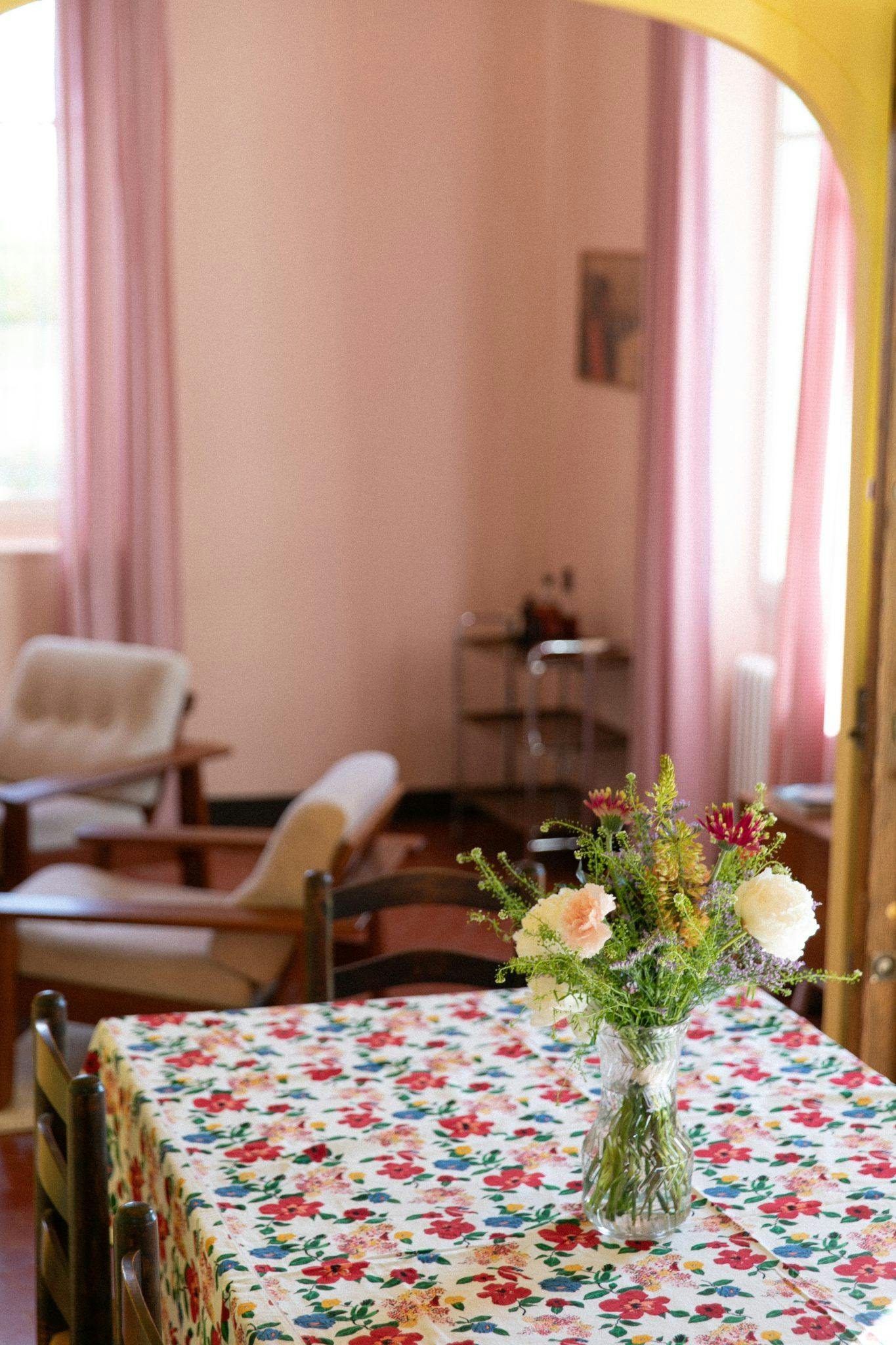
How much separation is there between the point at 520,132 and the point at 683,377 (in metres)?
1.77

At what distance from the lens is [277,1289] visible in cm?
153

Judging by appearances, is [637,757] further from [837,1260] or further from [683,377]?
[837,1260]

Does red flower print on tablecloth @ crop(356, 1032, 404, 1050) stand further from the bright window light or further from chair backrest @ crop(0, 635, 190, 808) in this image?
the bright window light

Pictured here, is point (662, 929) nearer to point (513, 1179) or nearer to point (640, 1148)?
point (640, 1148)

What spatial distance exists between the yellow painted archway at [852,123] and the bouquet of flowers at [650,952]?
146cm

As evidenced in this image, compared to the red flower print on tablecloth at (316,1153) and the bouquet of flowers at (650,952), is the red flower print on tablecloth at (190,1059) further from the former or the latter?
the bouquet of flowers at (650,952)

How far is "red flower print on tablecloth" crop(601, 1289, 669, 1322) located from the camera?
1.50m

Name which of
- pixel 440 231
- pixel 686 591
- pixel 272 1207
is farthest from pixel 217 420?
pixel 272 1207

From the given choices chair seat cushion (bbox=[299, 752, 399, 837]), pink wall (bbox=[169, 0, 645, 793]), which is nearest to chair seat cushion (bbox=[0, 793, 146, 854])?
chair seat cushion (bbox=[299, 752, 399, 837])

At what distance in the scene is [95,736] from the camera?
15.7ft

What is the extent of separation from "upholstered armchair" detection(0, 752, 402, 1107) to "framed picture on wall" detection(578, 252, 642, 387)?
223 centimetres

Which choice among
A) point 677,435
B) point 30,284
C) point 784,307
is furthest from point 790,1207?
point 30,284

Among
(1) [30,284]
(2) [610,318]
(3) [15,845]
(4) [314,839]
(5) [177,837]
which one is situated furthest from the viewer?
(1) [30,284]

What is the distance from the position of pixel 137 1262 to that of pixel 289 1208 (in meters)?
0.36
